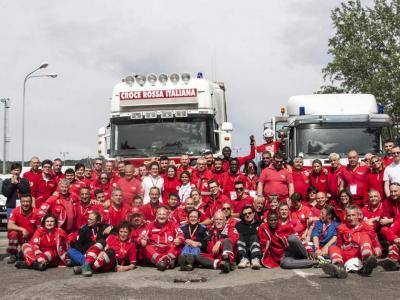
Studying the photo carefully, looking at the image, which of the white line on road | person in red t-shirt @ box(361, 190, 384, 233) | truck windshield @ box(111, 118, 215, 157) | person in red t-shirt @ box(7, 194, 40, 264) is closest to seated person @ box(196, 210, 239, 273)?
the white line on road

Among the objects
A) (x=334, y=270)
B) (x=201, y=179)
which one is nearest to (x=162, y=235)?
(x=201, y=179)

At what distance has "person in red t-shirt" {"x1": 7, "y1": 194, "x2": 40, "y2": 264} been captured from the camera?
36.0 ft

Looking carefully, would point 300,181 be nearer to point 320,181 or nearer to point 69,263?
point 320,181

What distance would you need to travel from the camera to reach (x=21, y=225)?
1105cm

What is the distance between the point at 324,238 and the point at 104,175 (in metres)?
4.81

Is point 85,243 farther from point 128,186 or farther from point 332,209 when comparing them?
point 332,209

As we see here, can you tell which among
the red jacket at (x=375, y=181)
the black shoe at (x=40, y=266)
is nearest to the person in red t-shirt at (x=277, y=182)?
the red jacket at (x=375, y=181)

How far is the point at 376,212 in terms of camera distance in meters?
10.5

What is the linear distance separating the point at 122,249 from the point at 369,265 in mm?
3978

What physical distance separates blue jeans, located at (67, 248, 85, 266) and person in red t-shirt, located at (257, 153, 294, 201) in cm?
363

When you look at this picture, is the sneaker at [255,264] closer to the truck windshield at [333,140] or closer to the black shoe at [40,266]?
the black shoe at [40,266]

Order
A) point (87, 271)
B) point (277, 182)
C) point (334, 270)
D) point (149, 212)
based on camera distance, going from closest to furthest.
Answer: point (334, 270)
point (87, 271)
point (149, 212)
point (277, 182)

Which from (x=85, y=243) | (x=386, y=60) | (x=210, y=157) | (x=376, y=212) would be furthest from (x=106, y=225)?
(x=386, y=60)

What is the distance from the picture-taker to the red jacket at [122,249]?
10125 mm
